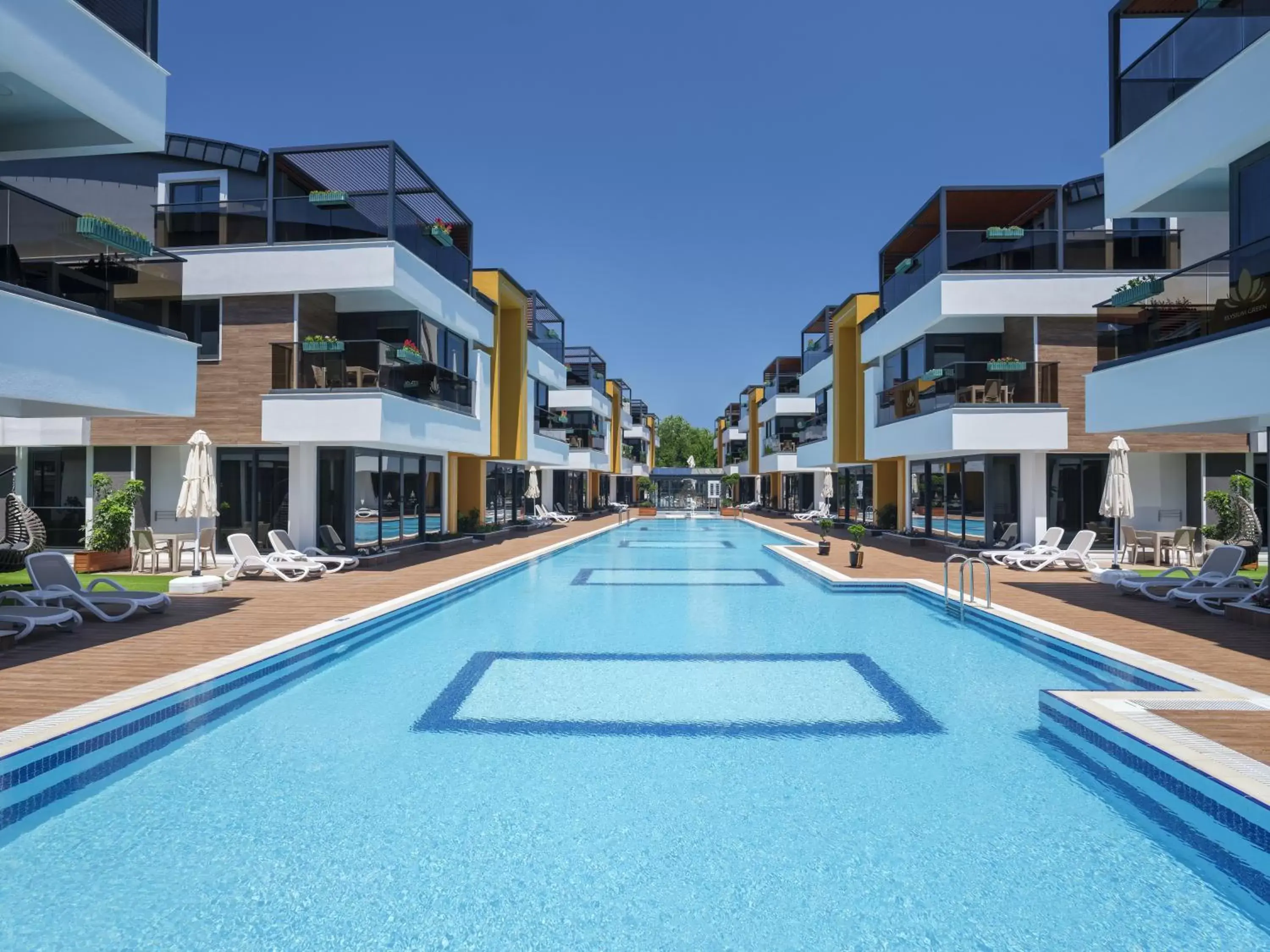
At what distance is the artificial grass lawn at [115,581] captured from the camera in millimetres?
12734

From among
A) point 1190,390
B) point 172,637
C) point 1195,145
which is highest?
point 1195,145

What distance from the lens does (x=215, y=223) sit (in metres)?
16.5

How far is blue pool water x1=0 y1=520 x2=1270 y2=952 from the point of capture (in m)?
3.83

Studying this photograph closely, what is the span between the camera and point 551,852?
455cm

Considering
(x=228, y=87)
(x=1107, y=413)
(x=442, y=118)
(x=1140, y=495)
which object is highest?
(x=442, y=118)

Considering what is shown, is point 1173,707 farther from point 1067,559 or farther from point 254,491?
point 254,491

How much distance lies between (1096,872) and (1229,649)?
18.4 feet

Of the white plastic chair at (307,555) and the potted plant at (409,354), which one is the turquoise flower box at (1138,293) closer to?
the potted plant at (409,354)

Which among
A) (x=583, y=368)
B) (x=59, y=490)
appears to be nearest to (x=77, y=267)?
(x=59, y=490)

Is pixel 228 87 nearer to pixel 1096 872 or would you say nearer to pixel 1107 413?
pixel 1107 413

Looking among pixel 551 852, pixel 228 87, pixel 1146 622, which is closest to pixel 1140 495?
pixel 1146 622

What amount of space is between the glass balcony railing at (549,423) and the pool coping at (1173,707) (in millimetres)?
20880

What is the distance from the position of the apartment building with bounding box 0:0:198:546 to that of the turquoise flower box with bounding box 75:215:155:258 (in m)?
0.01

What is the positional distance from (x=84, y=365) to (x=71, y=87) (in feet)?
9.52
